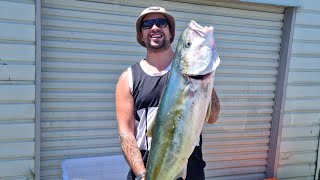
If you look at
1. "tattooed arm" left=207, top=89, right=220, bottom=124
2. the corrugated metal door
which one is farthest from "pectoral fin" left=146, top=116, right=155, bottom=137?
the corrugated metal door

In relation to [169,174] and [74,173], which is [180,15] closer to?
[74,173]

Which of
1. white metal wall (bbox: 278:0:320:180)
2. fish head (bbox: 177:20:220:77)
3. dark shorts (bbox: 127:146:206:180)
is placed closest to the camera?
fish head (bbox: 177:20:220:77)

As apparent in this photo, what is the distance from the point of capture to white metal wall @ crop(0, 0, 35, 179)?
3434 millimetres

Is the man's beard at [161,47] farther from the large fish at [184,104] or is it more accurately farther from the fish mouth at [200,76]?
the fish mouth at [200,76]

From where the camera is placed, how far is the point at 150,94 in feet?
7.78

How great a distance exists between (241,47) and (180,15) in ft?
3.43

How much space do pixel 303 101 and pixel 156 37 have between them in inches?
138

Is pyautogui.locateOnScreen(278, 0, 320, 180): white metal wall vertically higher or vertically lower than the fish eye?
lower

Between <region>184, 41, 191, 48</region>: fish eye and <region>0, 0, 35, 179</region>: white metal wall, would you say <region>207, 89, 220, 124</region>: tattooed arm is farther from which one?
<region>0, 0, 35, 179</region>: white metal wall

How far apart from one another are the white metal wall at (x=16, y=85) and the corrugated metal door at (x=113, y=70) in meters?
0.24

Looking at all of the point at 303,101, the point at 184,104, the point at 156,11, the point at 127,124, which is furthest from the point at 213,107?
the point at 303,101

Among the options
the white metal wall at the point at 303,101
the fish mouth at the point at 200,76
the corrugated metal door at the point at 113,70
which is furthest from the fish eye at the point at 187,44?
the white metal wall at the point at 303,101

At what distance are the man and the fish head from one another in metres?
0.39

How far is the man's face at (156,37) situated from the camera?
7.70 ft
